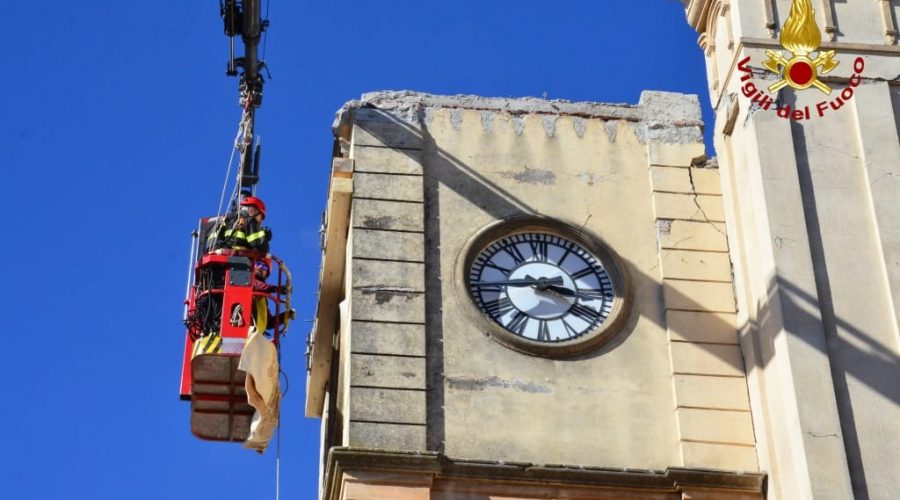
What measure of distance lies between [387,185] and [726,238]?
149 inches

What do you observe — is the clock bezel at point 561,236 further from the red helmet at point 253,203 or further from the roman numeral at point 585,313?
the red helmet at point 253,203

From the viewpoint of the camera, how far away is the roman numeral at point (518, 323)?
65.7ft

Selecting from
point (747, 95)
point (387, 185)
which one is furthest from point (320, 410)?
point (747, 95)

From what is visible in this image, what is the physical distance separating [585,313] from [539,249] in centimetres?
93

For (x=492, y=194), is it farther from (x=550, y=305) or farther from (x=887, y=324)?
(x=887, y=324)

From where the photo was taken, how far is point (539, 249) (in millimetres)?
20656

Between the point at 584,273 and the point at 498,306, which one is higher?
the point at 584,273

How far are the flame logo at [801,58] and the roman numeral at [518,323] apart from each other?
3618 millimetres

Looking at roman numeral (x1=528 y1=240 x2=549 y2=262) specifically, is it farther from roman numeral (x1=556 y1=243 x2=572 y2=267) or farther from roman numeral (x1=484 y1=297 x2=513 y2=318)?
roman numeral (x1=484 y1=297 x2=513 y2=318)

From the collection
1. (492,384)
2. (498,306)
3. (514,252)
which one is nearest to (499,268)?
(514,252)

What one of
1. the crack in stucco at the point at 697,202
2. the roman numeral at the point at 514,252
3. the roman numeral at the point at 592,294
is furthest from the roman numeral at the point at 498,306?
the crack in stucco at the point at 697,202

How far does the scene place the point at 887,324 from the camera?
18797mm

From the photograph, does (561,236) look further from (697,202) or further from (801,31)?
(801,31)

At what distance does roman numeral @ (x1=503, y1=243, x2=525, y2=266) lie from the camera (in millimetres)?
20584
